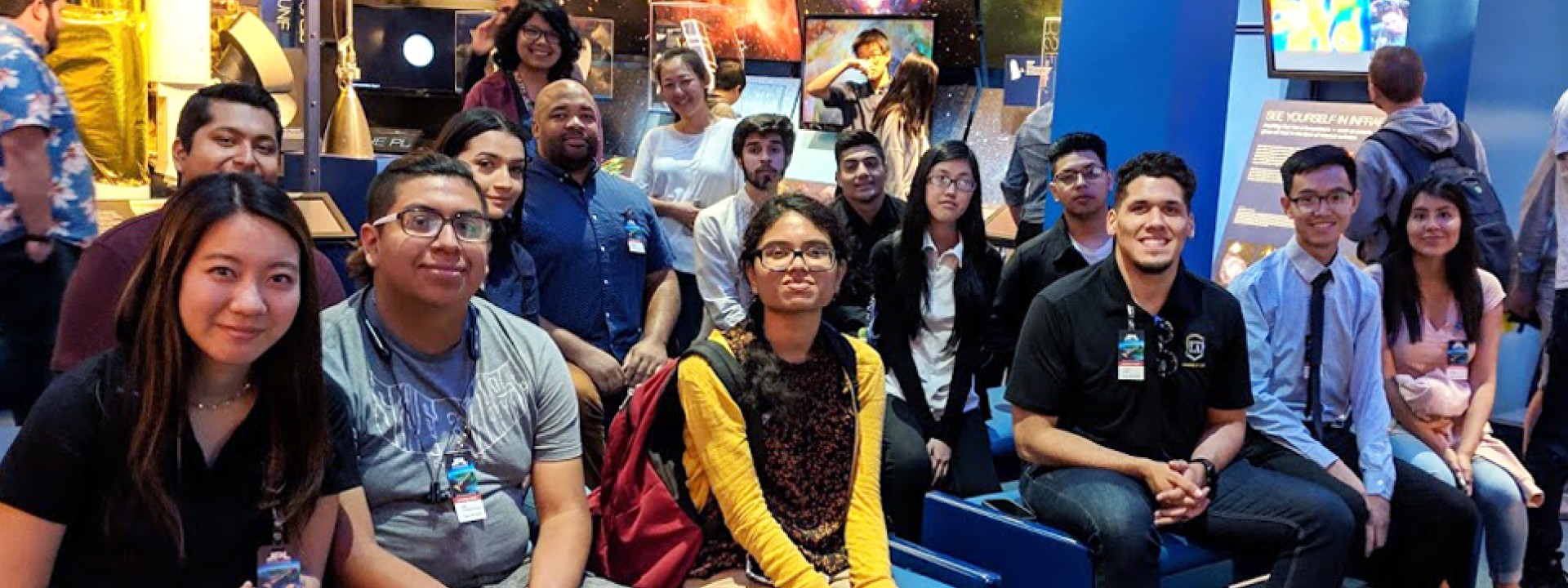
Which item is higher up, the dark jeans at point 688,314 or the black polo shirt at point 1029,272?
the black polo shirt at point 1029,272

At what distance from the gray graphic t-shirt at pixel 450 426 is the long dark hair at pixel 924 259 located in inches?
70.5

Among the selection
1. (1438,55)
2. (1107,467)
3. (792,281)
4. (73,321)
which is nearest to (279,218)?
(73,321)

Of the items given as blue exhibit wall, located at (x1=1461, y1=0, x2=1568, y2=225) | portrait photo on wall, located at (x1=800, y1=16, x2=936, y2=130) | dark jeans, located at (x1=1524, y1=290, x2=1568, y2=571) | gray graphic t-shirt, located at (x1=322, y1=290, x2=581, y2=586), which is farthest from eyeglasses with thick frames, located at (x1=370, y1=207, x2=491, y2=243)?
portrait photo on wall, located at (x1=800, y1=16, x2=936, y2=130)

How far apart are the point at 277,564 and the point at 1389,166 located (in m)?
4.88

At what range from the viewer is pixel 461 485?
2.54 m

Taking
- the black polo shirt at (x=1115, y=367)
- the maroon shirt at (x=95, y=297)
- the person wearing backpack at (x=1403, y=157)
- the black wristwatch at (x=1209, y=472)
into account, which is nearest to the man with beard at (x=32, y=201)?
the maroon shirt at (x=95, y=297)

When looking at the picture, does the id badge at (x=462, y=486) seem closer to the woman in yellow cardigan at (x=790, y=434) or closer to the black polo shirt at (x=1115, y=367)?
the woman in yellow cardigan at (x=790, y=434)

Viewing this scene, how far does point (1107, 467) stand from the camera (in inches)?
143

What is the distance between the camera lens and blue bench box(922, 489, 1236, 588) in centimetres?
355

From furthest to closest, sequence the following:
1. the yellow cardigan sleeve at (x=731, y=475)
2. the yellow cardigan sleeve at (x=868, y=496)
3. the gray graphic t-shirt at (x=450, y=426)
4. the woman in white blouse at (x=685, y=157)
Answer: the woman in white blouse at (x=685, y=157)
the yellow cardigan sleeve at (x=868, y=496)
the yellow cardigan sleeve at (x=731, y=475)
the gray graphic t-shirt at (x=450, y=426)

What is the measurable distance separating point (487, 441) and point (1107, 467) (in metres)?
1.77

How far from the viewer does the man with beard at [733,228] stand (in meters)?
4.57

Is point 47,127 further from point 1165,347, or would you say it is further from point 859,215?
point 1165,347

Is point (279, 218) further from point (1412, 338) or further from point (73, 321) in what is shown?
point (1412, 338)
